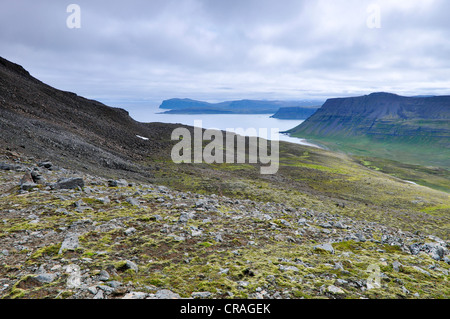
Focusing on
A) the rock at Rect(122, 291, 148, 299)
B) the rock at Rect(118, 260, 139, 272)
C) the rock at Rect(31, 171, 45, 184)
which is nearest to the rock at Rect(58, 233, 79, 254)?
the rock at Rect(118, 260, 139, 272)

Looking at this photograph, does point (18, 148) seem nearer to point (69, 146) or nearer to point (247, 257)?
point (69, 146)

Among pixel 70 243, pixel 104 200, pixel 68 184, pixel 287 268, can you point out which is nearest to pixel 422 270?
pixel 287 268

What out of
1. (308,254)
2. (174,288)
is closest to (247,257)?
(308,254)

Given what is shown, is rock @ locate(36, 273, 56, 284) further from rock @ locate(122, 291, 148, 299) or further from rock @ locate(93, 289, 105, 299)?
rock @ locate(122, 291, 148, 299)

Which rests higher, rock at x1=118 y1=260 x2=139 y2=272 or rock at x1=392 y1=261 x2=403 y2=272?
rock at x1=118 y1=260 x2=139 y2=272

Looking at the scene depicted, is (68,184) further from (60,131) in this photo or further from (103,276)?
(60,131)

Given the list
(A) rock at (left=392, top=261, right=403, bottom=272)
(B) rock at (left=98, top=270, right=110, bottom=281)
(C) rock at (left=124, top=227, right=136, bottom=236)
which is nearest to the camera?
(B) rock at (left=98, top=270, right=110, bottom=281)
